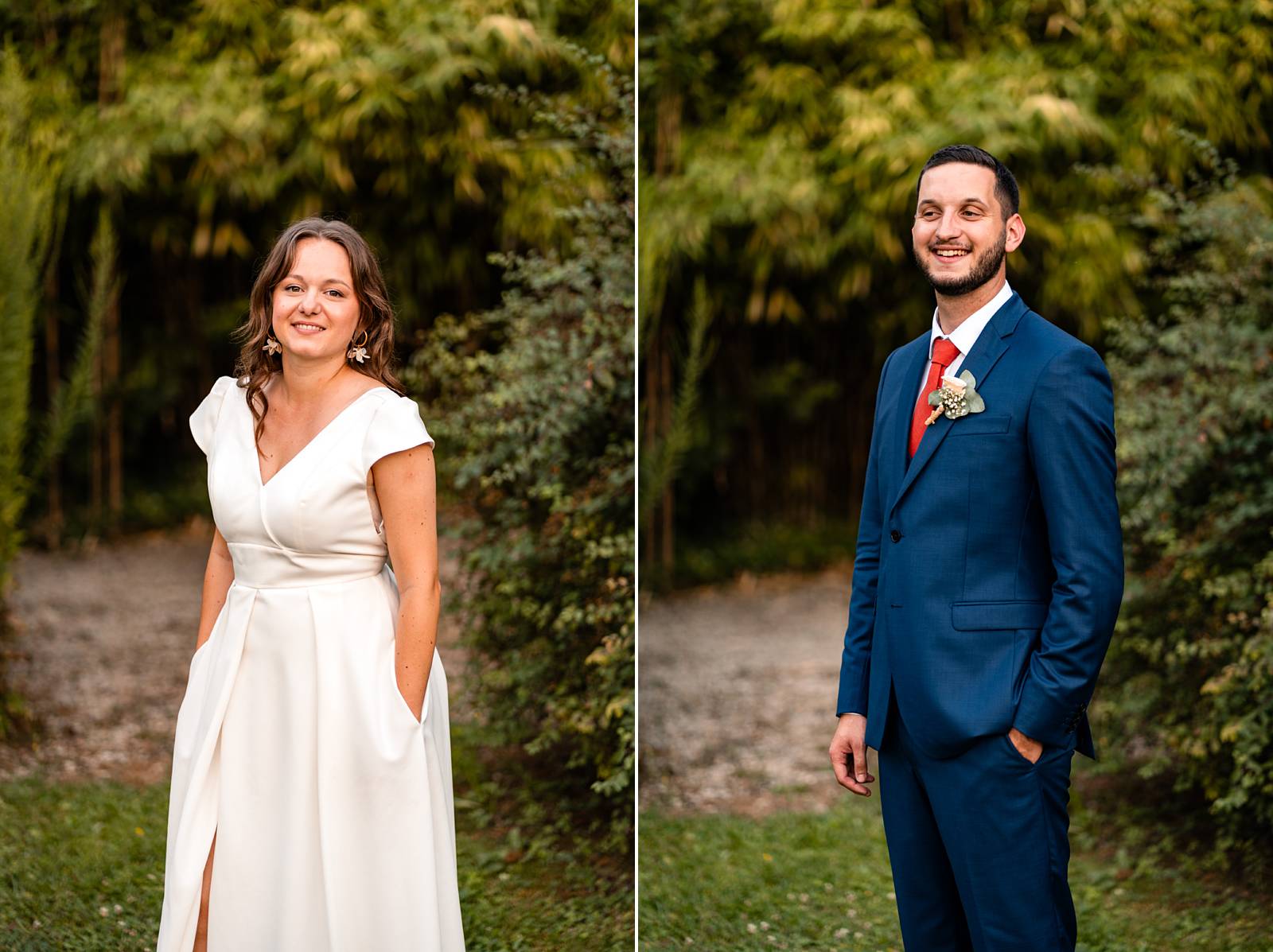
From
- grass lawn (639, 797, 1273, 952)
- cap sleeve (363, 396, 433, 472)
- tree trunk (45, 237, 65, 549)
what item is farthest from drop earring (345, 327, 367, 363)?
tree trunk (45, 237, 65, 549)

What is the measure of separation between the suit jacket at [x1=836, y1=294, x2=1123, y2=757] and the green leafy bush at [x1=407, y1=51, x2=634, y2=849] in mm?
1499

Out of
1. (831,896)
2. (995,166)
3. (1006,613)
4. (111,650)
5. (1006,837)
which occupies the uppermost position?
(995,166)

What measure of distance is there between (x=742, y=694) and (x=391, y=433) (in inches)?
131

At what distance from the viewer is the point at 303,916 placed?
207 centimetres

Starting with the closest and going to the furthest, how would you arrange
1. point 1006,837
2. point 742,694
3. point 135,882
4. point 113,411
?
point 1006,837
point 135,882
point 113,411
point 742,694

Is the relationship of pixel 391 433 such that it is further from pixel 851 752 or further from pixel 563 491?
pixel 563 491

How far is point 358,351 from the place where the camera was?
215 cm

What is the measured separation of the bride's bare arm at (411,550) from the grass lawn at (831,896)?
64.3 inches

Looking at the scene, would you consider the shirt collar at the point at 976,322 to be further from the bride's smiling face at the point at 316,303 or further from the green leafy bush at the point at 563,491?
the green leafy bush at the point at 563,491

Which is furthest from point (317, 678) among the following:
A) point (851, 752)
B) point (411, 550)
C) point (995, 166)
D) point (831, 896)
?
point (831, 896)

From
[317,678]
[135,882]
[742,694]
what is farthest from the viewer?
[742,694]

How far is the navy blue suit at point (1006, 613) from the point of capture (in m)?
1.79

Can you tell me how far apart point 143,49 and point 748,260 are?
2427 mm

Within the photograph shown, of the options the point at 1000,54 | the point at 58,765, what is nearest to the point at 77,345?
the point at 58,765
